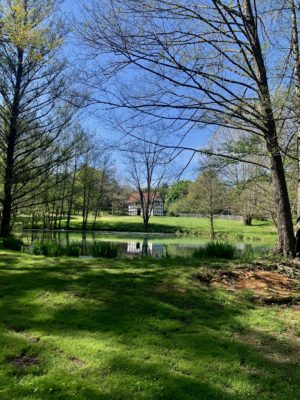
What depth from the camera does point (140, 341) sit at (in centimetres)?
359

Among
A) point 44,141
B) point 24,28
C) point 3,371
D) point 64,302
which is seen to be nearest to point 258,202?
point 44,141

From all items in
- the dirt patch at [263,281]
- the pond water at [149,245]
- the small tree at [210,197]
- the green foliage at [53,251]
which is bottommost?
the pond water at [149,245]

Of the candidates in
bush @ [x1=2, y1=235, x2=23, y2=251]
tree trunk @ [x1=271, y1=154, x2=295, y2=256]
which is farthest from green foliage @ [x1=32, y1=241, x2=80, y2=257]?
tree trunk @ [x1=271, y1=154, x2=295, y2=256]

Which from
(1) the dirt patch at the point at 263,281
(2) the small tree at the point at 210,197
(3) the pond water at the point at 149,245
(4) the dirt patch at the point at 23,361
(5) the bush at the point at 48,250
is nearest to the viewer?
(4) the dirt patch at the point at 23,361

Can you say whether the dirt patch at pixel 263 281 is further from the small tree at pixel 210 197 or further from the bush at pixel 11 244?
the small tree at pixel 210 197

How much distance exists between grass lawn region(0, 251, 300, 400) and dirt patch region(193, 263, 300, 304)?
0.28 metres

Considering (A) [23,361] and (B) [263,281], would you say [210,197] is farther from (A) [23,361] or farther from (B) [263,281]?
(A) [23,361]

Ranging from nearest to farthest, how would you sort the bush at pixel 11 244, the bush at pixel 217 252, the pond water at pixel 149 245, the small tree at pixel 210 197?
the bush at pixel 217 252, the bush at pixel 11 244, the pond water at pixel 149 245, the small tree at pixel 210 197

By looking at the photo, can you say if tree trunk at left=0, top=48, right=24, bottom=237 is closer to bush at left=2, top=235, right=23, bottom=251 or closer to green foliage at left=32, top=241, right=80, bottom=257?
bush at left=2, top=235, right=23, bottom=251

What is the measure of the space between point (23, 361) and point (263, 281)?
159 inches

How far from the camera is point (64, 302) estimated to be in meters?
4.59

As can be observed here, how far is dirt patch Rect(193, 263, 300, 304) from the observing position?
5.19 meters

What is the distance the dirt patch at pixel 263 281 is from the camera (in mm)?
5191

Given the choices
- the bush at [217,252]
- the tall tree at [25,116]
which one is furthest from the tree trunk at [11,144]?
the bush at [217,252]
